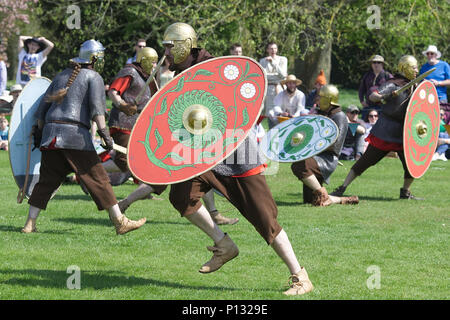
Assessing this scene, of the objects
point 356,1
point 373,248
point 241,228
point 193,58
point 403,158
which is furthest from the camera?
point 356,1

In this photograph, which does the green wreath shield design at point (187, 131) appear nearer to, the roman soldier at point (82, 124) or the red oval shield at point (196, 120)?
the red oval shield at point (196, 120)

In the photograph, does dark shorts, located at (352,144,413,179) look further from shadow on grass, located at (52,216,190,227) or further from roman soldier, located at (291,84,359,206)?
shadow on grass, located at (52,216,190,227)

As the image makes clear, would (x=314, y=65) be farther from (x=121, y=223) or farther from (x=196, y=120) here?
(x=196, y=120)

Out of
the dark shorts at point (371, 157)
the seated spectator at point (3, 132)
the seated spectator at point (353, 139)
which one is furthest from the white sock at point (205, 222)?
the seated spectator at point (3, 132)

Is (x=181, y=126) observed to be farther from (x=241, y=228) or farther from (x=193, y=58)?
(x=241, y=228)

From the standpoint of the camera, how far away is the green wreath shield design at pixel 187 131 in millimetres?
4793

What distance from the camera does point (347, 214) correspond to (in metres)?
8.42

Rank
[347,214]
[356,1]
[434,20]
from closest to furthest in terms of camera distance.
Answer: [347,214], [356,1], [434,20]

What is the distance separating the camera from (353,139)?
13523mm

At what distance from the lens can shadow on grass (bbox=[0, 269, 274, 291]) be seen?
5262 mm

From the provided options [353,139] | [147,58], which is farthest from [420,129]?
[353,139]

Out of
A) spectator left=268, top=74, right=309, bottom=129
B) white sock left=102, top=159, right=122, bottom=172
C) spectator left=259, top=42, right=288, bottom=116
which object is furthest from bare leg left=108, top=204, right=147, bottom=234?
spectator left=259, top=42, right=288, bottom=116

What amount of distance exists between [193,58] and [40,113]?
90.3 inches

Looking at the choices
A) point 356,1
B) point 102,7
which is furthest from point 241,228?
point 102,7
